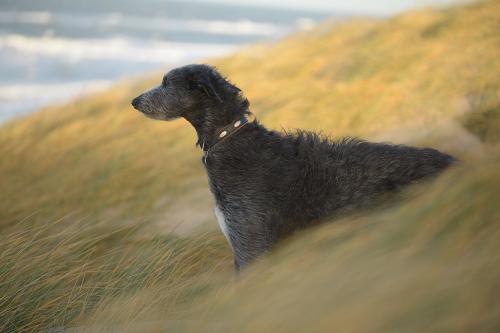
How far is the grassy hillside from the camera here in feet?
10.4

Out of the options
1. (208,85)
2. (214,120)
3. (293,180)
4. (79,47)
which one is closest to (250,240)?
(293,180)

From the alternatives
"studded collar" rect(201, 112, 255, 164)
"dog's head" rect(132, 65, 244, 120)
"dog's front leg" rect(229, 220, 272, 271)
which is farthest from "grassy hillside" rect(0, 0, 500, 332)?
"dog's head" rect(132, 65, 244, 120)

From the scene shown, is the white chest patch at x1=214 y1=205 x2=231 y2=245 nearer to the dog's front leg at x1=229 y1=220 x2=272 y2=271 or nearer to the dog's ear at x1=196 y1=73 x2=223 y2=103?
the dog's front leg at x1=229 y1=220 x2=272 y2=271

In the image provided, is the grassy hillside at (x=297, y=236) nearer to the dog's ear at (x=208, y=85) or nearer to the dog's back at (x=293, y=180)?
the dog's back at (x=293, y=180)

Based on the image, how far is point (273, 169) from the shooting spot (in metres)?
5.35

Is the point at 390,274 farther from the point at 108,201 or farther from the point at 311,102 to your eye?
the point at 311,102

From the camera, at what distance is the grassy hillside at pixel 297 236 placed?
3.17 m

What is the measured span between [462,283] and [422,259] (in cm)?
40

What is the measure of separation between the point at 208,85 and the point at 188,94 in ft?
0.96

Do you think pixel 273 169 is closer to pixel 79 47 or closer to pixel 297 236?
pixel 297 236

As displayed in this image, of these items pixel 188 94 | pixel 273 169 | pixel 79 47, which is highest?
pixel 79 47

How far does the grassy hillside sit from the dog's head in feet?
3.94

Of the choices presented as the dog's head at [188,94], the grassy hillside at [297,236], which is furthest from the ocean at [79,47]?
the dog's head at [188,94]

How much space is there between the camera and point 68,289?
5.59 metres
